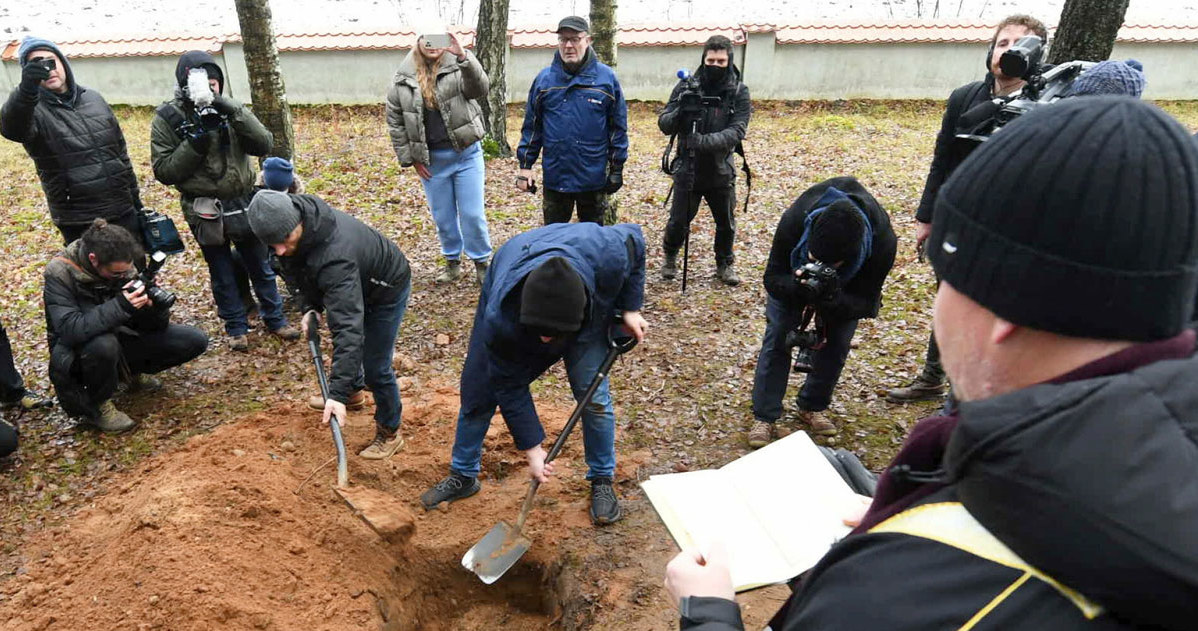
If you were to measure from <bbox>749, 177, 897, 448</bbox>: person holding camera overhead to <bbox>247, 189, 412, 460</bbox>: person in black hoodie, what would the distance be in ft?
7.12

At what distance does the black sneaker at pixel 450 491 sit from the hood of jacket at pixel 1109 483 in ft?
11.5

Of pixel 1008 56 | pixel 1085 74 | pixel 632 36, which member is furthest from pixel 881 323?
pixel 632 36

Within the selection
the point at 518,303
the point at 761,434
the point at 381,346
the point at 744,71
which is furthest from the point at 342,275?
the point at 744,71

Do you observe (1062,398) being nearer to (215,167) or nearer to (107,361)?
(107,361)

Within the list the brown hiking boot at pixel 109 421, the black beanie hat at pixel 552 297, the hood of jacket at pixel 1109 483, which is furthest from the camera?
the brown hiking boot at pixel 109 421

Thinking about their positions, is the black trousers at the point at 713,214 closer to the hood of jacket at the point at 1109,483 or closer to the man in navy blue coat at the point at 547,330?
the man in navy blue coat at the point at 547,330

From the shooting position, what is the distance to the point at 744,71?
464 inches

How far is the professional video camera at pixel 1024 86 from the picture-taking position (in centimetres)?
353

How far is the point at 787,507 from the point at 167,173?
190 inches

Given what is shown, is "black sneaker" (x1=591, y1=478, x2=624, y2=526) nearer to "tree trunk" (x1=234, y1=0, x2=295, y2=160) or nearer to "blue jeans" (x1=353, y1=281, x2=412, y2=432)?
"blue jeans" (x1=353, y1=281, x2=412, y2=432)

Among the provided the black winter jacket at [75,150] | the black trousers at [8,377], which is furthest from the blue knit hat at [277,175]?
the black trousers at [8,377]

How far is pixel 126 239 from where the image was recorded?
4.29 metres

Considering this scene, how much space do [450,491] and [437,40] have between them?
11.7 ft

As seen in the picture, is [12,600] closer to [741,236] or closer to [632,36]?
[741,236]
